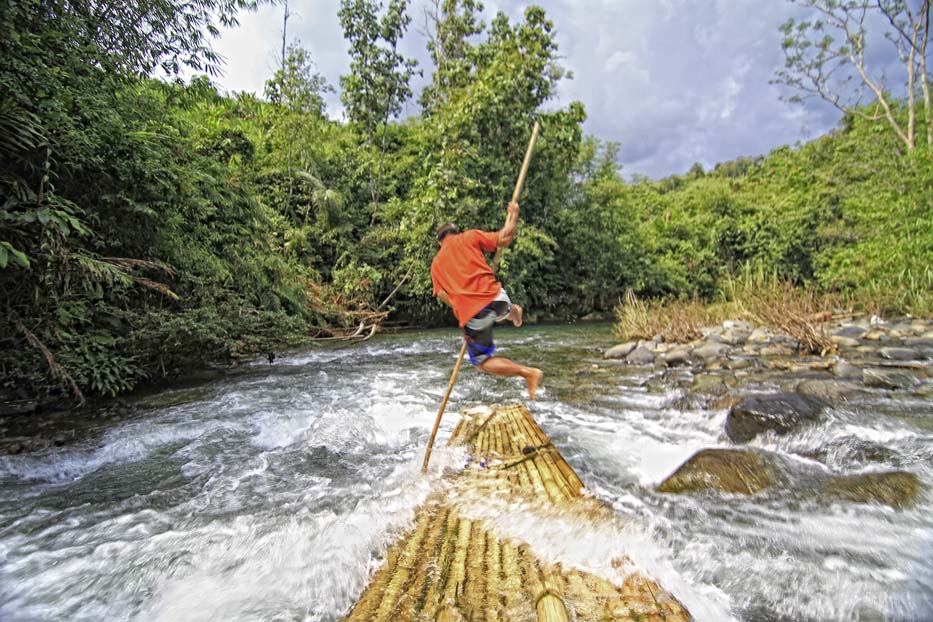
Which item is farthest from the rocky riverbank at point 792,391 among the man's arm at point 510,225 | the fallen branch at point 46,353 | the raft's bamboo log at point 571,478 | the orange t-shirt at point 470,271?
the fallen branch at point 46,353

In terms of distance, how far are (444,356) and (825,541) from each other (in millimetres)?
7077

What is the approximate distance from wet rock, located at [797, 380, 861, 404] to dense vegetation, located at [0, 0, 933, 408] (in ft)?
22.3

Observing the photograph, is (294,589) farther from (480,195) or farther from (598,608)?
(480,195)

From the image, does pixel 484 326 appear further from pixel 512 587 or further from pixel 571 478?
pixel 512 587

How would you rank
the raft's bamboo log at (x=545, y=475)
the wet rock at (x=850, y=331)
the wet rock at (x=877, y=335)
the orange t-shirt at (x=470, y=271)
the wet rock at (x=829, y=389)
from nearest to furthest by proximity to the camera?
the raft's bamboo log at (x=545, y=475) < the orange t-shirt at (x=470, y=271) < the wet rock at (x=829, y=389) < the wet rock at (x=877, y=335) < the wet rock at (x=850, y=331)

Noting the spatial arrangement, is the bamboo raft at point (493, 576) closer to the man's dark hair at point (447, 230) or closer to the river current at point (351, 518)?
the river current at point (351, 518)

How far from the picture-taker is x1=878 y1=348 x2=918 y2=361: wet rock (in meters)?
6.30

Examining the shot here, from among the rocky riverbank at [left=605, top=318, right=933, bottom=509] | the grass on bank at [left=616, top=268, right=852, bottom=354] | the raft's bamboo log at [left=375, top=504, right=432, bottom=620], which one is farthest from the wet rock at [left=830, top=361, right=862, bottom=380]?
the raft's bamboo log at [left=375, top=504, right=432, bottom=620]

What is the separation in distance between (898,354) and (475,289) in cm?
696

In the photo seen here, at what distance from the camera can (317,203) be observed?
1448 cm

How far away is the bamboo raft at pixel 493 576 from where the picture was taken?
1.50m

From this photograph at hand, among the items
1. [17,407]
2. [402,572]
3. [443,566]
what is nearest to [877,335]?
[443,566]

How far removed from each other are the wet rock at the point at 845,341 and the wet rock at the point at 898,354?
0.43 m

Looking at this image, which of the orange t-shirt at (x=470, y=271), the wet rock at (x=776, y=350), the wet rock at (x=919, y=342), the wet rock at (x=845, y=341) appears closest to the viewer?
the orange t-shirt at (x=470, y=271)
